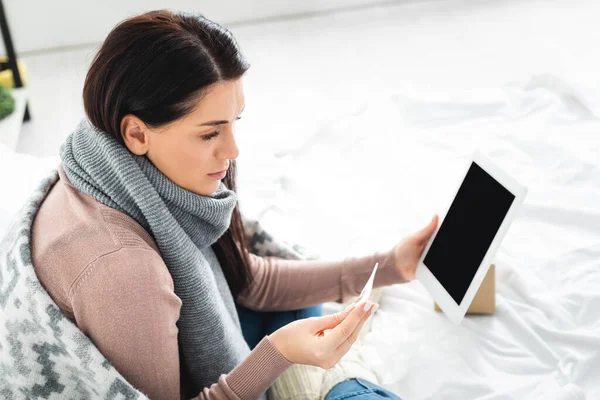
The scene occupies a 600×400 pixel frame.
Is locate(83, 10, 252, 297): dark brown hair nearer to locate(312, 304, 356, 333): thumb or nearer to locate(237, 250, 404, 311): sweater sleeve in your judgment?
locate(312, 304, 356, 333): thumb

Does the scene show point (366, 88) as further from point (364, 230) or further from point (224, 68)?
point (224, 68)

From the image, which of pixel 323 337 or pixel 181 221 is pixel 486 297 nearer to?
pixel 323 337

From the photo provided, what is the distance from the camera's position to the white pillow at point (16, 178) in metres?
1.42

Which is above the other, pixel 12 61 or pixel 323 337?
pixel 323 337

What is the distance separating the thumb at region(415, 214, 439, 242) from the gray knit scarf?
36 centimetres

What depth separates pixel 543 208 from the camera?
5.34 feet

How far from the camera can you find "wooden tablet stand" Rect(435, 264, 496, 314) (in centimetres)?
139

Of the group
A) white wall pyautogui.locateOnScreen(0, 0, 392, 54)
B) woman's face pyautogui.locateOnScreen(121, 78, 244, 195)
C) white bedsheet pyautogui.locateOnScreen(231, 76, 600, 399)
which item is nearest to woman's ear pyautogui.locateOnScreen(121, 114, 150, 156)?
woman's face pyautogui.locateOnScreen(121, 78, 244, 195)

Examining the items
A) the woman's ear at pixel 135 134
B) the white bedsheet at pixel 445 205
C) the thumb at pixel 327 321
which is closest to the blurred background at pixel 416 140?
the white bedsheet at pixel 445 205

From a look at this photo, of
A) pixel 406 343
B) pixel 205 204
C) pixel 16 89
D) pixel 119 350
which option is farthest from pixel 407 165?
pixel 16 89

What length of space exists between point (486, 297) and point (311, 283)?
0.32 m

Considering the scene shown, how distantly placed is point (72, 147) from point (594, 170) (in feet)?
3.74

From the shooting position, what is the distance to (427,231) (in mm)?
1363

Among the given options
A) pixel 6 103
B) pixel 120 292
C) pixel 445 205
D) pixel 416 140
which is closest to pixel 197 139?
pixel 120 292
